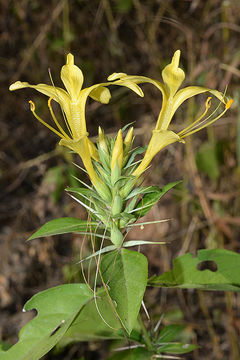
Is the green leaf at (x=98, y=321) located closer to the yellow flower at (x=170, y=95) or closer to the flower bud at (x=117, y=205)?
the flower bud at (x=117, y=205)

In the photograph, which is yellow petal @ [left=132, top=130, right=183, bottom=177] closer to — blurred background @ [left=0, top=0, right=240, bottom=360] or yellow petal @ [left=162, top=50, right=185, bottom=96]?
yellow petal @ [left=162, top=50, right=185, bottom=96]

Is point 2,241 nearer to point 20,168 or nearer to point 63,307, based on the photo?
point 20,168

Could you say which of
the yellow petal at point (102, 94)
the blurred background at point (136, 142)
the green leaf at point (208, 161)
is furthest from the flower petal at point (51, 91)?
the green leaf at point (208, 161)

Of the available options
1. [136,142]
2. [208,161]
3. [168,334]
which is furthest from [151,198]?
[136,142]

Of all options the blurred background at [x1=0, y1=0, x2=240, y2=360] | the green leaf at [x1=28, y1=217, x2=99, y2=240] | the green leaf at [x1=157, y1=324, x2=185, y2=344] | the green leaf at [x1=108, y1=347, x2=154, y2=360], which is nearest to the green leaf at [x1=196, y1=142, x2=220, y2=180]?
the blurred background at [x1=0, y1=0, x2=240, y2=360]

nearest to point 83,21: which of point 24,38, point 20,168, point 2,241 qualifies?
point 24,38

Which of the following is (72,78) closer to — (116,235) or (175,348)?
(116,235)
